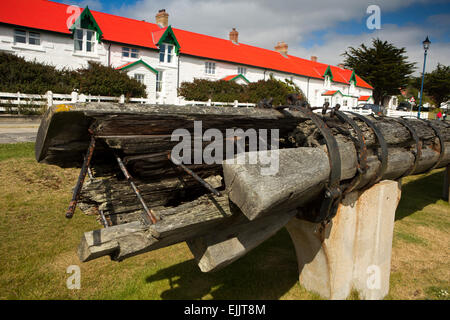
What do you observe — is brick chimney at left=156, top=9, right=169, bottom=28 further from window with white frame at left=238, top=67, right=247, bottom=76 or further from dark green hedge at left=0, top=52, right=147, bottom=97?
dark green hedge at left=0, top=52, right=147, bottom=97

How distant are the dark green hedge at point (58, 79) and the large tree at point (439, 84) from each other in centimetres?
5165

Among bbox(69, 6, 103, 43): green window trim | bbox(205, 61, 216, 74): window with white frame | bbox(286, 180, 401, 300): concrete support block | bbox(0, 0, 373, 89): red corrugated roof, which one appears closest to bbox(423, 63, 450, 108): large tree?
bbox(0, 0, 373, 89): red corrugated roof

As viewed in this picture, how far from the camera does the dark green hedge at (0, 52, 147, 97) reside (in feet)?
52.6

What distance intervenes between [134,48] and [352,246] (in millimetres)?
23324

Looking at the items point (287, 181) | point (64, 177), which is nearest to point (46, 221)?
point (64, 177)

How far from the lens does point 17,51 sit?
18.8m

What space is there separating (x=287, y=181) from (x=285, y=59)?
1516 inches

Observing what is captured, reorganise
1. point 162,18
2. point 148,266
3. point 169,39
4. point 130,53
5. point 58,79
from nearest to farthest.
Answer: point 148,266 → point 58,79 → point 130,53 → point 169,39 → point 162,18

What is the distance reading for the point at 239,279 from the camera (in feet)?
12.8

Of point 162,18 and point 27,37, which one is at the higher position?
point 162,18

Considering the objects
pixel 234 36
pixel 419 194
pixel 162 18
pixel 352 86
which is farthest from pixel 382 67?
pixel 419 194

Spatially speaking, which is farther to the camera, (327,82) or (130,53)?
(327,82)

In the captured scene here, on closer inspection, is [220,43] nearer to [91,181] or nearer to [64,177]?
[64,177]

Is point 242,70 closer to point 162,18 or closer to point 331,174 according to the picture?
point 162,18
